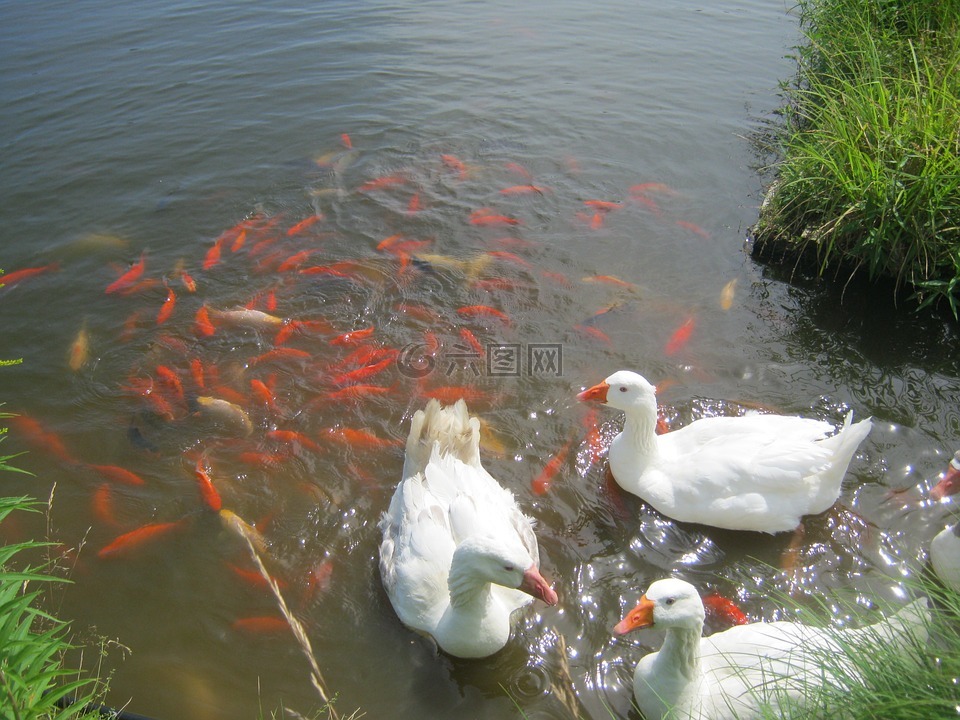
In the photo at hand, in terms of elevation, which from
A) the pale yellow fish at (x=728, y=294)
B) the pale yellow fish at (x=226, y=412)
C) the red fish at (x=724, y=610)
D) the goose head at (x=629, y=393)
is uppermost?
the goose head at (x=629, y=393)

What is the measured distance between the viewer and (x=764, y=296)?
19.1 feet

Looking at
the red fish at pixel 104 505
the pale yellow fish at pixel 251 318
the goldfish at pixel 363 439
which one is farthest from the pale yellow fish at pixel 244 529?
the pale yellow fish at pixel 251 318

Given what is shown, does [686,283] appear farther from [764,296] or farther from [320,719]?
[320,719]

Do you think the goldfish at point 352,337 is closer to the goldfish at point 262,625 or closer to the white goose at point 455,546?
the white goose at point 455,546

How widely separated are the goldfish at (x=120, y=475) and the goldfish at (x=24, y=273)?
2.62 meters

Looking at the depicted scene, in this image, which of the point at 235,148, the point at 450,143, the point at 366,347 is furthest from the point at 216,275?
the point at 450,143

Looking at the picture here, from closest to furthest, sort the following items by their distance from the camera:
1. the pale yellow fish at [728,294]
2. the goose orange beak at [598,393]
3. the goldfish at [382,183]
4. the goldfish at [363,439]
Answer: the goose orange beak at [598,393]
the goldfish at [363,439]
the pale yellow fish at [728,294]
the goldfish at [382,183]

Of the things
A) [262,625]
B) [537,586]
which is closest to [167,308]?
[262,625]

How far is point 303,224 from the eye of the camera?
6.76 metres

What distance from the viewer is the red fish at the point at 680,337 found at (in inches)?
211

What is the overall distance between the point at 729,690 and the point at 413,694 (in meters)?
1.45

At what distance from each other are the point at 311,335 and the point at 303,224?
69.6 inches

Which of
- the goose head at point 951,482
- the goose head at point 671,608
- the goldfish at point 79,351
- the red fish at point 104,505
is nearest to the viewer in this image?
A: the goose head at point 671,608

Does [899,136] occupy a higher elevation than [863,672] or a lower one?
higher
